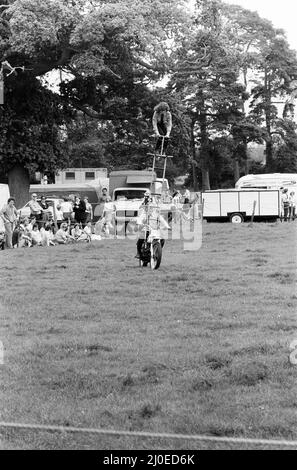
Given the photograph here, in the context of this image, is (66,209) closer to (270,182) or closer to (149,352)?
(270,182)

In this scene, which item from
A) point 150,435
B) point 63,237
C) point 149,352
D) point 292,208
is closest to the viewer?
point 150,435

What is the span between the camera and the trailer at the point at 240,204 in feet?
119

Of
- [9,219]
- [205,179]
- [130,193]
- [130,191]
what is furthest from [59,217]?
[205,179]

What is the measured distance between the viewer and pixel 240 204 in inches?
1470

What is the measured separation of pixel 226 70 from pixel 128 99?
578 centimetres

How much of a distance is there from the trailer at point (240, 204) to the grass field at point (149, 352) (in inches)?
764

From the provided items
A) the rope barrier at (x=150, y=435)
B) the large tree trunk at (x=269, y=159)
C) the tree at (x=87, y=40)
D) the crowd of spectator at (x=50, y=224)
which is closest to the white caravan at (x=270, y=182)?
the tree at (x=87, y=40)

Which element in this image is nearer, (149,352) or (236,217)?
(149,352)

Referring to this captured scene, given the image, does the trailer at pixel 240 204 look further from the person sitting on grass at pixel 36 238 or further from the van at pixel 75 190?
the person sitting on grass at pixel 36 238

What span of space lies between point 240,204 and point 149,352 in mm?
28775

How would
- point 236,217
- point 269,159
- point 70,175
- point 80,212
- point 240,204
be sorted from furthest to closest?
1. point 269,159
2. point 70,175
3. point 236,217
4. point 240,204
5. point 80,212

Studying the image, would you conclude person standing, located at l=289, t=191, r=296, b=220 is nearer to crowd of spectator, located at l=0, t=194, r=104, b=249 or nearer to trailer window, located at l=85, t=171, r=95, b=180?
crowd of spectator, located at l=0, t=194, r=104, b=249

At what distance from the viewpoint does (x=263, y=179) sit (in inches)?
1786
